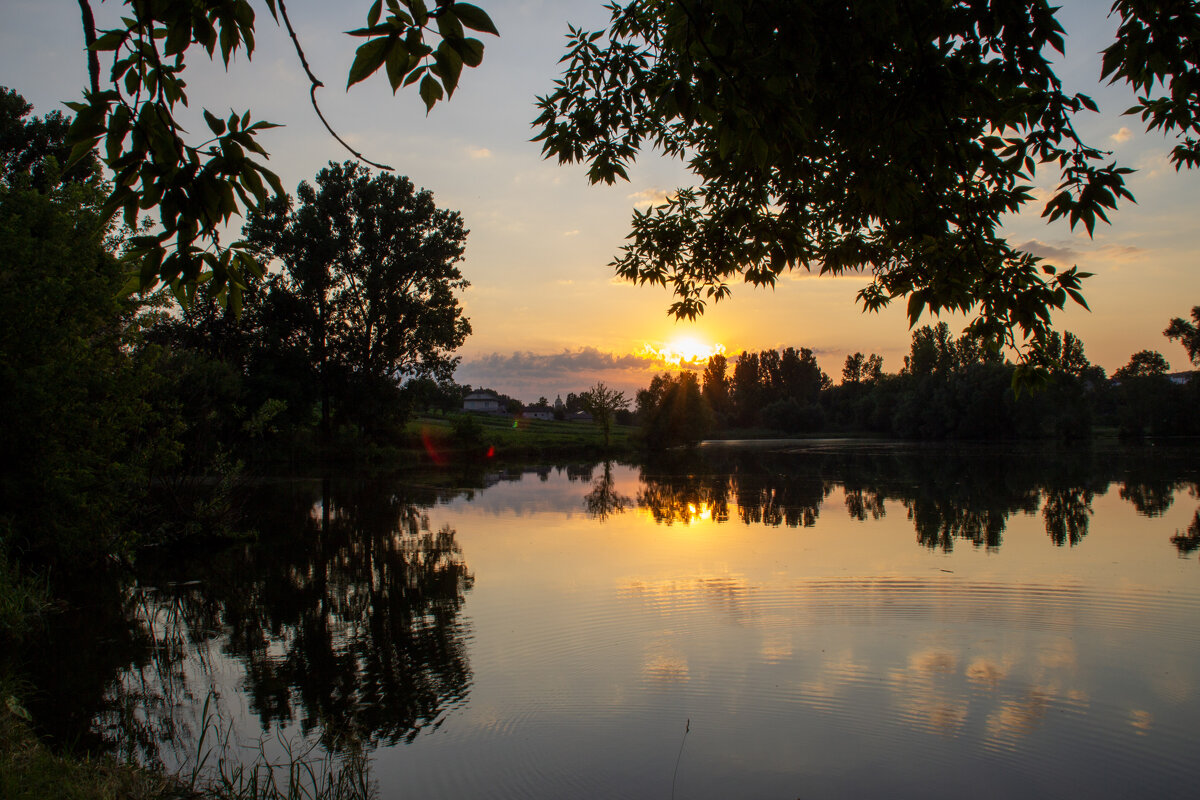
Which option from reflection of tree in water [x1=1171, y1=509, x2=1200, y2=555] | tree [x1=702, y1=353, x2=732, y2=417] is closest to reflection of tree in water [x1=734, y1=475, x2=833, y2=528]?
reflection of tree in water [x1=1171, y1=509, x2=1200, y2=555]

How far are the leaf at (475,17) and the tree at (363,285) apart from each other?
36.1m

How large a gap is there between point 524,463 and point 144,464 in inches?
1271

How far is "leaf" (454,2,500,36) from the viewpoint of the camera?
Answer: 2.12m

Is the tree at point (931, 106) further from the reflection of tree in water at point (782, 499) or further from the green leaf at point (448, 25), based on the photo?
the reflection of tree in water at point (782, 499)

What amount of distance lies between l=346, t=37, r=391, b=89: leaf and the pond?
497cm

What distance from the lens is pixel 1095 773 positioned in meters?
5.53

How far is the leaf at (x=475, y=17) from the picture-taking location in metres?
2.12

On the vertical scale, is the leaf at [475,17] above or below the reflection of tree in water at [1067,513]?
above

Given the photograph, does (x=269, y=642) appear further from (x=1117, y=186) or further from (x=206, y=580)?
(x=1117, y=186)

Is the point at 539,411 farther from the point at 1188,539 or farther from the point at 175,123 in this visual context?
the point at 175,123

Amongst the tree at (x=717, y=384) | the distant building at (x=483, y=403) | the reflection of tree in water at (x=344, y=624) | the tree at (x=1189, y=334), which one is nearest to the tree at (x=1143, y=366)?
the tree at (x=1189, y=334)

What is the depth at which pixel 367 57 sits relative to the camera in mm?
2186

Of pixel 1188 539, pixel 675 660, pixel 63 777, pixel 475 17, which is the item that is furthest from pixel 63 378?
pixel 1188 539

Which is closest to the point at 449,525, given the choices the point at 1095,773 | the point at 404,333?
the point at 1095,773
